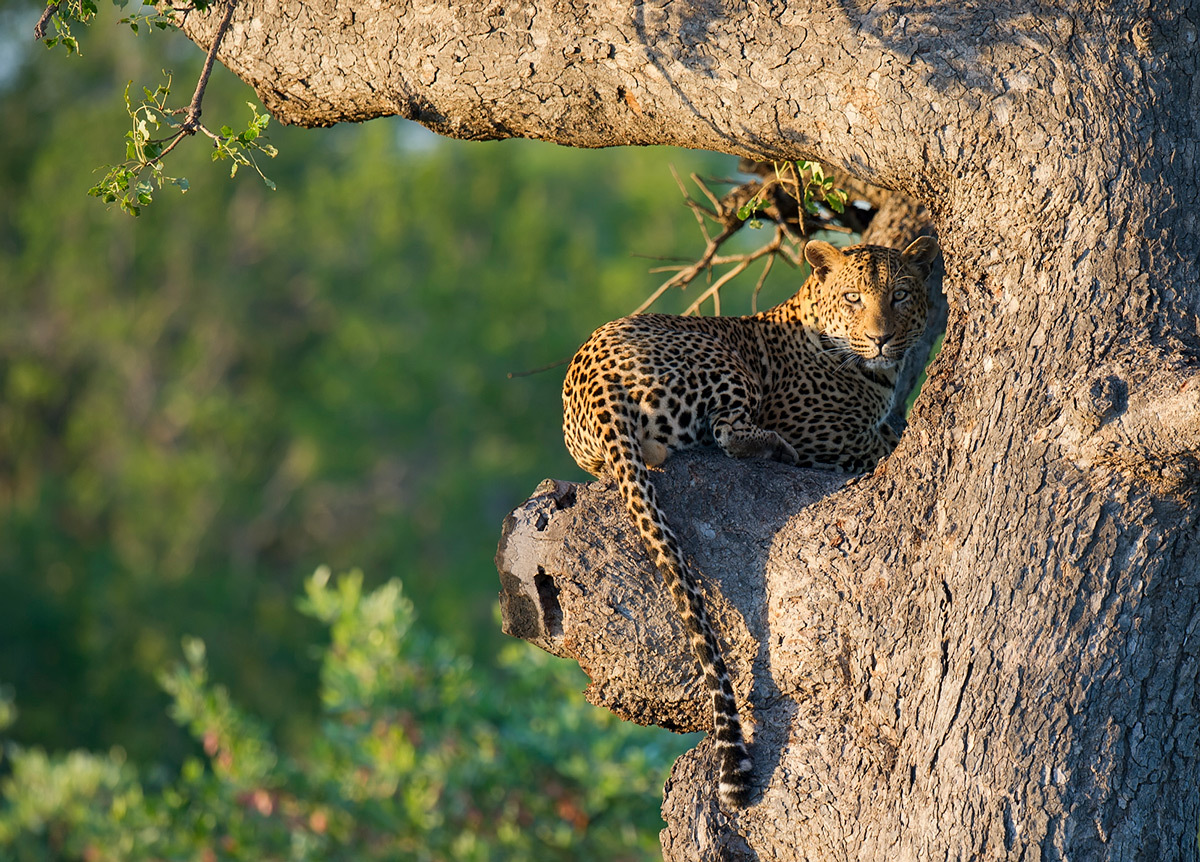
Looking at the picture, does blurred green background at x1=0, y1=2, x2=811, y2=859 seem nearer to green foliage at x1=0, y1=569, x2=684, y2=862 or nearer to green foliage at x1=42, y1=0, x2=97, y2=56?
green foliage at x1=0, y1=569, x2=684, y2=862

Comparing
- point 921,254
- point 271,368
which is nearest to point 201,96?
point 921,254

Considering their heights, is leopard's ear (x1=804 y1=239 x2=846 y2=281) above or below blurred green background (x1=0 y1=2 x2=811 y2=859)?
above

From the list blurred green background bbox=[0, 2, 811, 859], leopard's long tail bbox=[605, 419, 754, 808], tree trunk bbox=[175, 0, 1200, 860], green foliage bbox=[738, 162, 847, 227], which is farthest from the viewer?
blurred green background bbox=[0, 2, 811, 859]

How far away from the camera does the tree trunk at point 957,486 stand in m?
3.59

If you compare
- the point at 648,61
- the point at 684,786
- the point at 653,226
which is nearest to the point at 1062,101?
the point at 648,61

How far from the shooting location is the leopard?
439cm

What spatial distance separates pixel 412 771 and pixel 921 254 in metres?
5.68

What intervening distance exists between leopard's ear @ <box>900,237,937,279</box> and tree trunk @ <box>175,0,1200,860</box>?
137cm

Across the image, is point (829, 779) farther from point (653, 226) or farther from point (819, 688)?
point (653, 226)

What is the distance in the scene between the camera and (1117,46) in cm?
382

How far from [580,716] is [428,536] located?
65.5 ft

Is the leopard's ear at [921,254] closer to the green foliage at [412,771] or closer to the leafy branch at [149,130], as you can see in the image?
the leafy branch at [149,130]

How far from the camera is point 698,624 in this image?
4.21 m

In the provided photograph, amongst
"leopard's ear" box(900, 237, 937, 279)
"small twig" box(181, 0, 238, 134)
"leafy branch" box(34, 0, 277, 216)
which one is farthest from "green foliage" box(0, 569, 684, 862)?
"small twig" box(181, 0, 238, 134)
